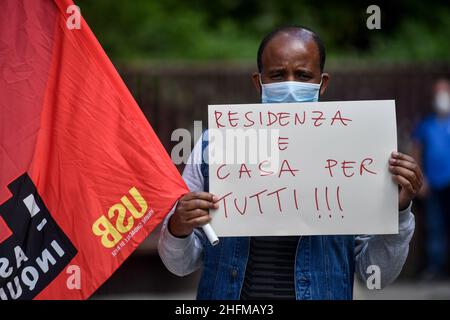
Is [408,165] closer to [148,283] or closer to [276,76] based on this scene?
[276,76]

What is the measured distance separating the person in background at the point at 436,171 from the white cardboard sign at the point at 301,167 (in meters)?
5.89

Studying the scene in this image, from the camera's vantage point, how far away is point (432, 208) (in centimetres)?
938

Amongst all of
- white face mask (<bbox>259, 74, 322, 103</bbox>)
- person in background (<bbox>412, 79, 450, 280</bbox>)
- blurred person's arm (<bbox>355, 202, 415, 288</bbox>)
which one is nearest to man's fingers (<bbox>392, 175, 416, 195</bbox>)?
blurred person's arm (<bbox>355, 202, 415, 288</bbox>)

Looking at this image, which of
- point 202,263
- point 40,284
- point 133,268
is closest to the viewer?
point 40,284

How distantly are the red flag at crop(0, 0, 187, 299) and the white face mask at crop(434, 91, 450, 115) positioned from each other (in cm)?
618

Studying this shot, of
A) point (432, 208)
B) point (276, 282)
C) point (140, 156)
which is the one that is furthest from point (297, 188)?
point (432, 208)

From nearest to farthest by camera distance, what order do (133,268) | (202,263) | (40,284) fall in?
(40,284)
(202,263)
(133,268)

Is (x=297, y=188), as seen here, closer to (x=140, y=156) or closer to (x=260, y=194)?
(x=260, y=194)

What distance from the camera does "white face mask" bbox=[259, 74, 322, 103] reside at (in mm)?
3512

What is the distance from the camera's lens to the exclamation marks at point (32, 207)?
3438 millimetres

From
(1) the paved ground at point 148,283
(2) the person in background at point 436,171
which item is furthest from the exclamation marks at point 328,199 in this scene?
(2) the person in background at point 436,171

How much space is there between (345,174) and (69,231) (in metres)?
1.09

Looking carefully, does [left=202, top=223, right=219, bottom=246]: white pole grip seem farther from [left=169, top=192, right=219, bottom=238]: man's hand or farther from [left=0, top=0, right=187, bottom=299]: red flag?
[left=0, top=0, right=187, bottom=299]: red flag

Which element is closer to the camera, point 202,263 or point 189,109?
point 202,263
